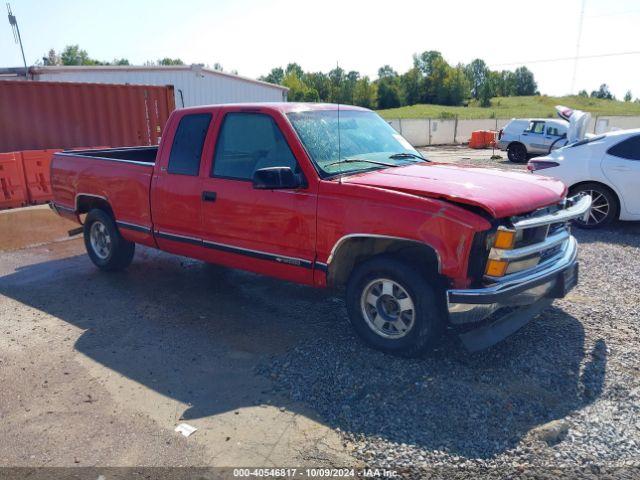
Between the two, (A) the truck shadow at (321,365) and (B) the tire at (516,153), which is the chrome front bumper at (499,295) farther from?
(B) the tire at (516,153)

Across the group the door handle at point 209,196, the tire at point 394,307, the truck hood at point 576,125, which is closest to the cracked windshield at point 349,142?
the tire at point 394,307

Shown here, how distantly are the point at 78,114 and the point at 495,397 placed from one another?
12641 mm

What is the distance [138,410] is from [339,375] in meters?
1.40

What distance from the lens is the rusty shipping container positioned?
12.1 metres

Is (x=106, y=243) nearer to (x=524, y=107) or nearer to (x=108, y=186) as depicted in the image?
(x=108, y=186)

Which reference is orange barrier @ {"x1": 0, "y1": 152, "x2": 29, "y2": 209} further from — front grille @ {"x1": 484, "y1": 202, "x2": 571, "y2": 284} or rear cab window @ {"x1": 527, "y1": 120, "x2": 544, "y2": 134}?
rear cab window @ {"x1": 527, "y1": 120, "x2": 544, "y2": 134}

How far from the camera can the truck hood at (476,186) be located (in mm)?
3717

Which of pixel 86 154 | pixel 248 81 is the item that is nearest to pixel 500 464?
pixel 86 154

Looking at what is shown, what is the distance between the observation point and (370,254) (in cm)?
427

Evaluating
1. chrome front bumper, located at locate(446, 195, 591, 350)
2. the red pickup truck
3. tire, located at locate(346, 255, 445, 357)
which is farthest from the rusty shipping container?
chrome front bumper, located at locate(446, 195, 591, 350)

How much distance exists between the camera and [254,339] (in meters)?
4.61

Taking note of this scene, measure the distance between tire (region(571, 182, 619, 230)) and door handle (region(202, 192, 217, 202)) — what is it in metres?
5.94

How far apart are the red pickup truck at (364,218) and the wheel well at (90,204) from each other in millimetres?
849

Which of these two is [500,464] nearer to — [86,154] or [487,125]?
[86,154]
